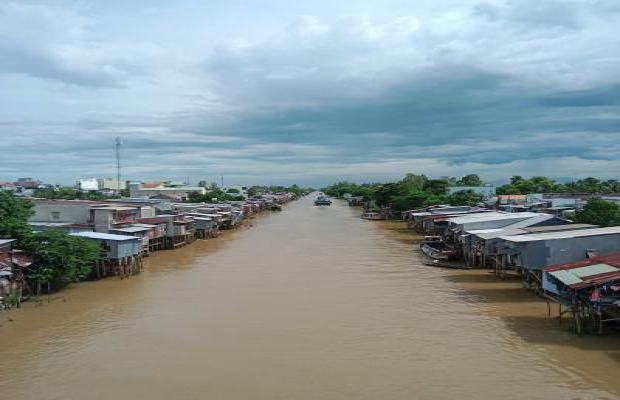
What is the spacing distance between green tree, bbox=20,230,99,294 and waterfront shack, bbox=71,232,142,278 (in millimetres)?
2350

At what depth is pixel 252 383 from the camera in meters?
11.0

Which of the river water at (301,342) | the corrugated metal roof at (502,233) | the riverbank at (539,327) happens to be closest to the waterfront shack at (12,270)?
the river water at (301,342)

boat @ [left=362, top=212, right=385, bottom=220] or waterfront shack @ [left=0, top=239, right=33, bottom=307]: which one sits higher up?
waterfront shack @ [left=0, top=239, right=33, bottom=307]

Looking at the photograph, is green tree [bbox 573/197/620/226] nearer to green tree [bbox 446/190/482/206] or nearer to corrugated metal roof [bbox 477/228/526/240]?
corrugated metal roof [bbox 477/228/526/240]

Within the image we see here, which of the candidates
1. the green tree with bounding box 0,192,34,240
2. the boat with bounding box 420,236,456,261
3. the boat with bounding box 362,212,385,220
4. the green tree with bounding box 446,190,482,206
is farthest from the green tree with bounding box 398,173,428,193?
the green tree with bounding box 0,192,34,240

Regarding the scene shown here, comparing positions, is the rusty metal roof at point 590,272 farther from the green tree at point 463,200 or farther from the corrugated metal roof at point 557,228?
the green tree at point 463,200

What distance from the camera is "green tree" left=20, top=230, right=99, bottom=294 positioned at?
62.0 ft

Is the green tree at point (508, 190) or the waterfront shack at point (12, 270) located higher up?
the green tree at point (508, 190)

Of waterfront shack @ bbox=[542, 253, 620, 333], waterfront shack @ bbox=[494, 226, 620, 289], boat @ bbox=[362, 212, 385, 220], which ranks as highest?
waterfront shack @ bbox=[494, 226, 620, 289]

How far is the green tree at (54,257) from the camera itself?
18891mm

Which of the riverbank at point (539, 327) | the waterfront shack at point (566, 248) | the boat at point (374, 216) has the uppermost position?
the waterfront shack at point (566, 248)

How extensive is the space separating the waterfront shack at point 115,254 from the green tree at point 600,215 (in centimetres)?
2135

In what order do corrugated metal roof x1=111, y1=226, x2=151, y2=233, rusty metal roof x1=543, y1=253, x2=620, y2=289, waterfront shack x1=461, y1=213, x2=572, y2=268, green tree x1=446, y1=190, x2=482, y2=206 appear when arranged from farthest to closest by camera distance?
1. green tree x1=446, y1=190, x2=482, y2=206
2. corrugated metal roof x1=111, y1=226, x2=151, y2=233
3. waterfront shack x1=461, y1=213, x2=572, y2=268
4. rusty metal roof x1=543, y1=253, x2=620, y2=289

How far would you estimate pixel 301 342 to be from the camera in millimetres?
13531
